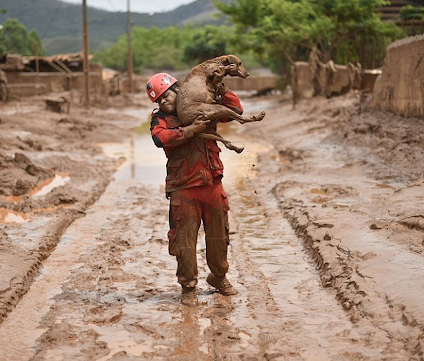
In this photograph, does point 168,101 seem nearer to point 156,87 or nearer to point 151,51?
point 156,87

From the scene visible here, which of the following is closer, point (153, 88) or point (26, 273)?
point (153, 88)

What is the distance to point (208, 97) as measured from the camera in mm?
5449

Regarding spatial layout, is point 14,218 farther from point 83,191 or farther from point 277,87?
point 277,87

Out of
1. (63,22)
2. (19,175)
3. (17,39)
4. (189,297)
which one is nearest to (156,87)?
(189,297)

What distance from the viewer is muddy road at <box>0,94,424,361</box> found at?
4.65 m

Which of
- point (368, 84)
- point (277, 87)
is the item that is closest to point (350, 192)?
point (368, 84)

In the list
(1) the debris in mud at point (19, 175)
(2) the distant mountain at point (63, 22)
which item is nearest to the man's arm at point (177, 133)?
(1) the debris in mud at point (19, 175)

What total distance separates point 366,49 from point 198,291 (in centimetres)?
2304

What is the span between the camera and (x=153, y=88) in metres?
5.41

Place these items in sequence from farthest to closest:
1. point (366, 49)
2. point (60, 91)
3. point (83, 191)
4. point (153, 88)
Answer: point (60, 91)
point (366, 49)
point (83, 191)
point (153, 88)

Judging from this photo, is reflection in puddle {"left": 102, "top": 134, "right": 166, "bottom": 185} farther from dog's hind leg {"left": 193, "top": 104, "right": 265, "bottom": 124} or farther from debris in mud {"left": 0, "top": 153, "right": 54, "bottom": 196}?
dog's hind leg {"left": 193, "top": 104, "right": 265, "bottom": 124}

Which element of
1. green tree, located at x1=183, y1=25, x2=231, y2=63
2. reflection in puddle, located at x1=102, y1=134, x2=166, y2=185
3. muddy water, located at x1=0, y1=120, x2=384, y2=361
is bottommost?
reflection in puddle, located at x1=102, y1=134, x2=166, y2=185

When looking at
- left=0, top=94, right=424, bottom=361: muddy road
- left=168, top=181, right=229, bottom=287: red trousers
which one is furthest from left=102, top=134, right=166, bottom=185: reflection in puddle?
left=168, top=181, right=229, bottom=287: red trousers

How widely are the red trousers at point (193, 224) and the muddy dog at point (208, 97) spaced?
0.43 metres
